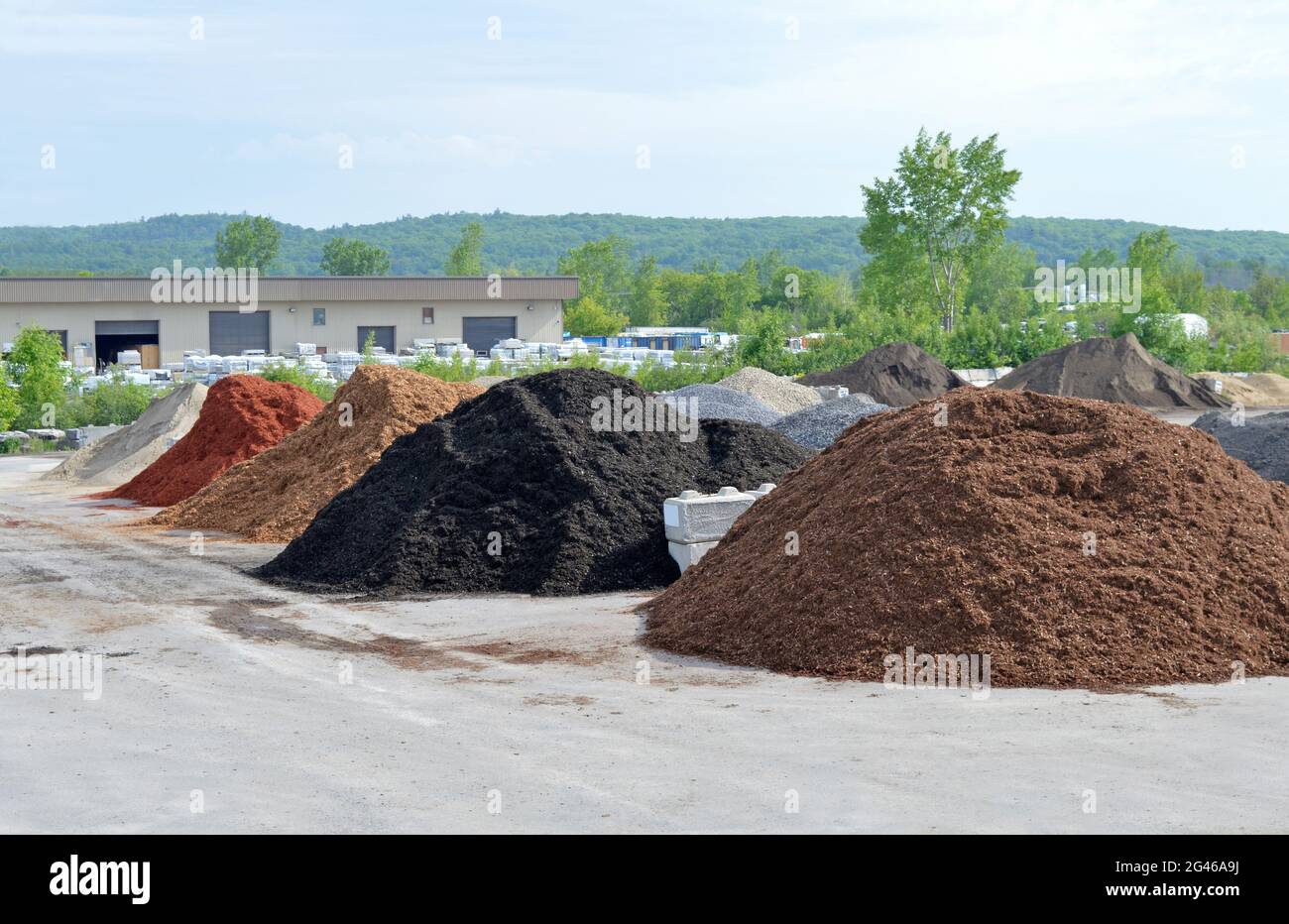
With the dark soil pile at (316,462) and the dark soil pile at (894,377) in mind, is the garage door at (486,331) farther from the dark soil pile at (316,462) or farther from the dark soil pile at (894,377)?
the dark soil pile at (316,462)

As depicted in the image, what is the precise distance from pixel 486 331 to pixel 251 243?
299 feet

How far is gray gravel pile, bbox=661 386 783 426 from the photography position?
93.1 ft

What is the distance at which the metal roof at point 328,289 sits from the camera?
59.5 m

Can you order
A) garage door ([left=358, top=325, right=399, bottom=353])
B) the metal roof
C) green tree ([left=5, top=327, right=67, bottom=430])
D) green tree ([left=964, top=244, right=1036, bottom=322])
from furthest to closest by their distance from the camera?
green tree ([left=964, top=244, right=1036, bottom=322])
garage door ([left=358, top=325, right=399, bottom=353])
the metal roof
green tree ([left=5, top=327, right=67, bottom=430])

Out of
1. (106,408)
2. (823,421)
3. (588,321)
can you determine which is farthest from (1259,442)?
(588,321)

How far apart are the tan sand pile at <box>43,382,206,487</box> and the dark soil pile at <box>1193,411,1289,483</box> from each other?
20564mm

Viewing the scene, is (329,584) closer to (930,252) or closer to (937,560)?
(937,560)

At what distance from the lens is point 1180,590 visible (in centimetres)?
1088

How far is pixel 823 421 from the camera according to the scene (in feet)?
85.2

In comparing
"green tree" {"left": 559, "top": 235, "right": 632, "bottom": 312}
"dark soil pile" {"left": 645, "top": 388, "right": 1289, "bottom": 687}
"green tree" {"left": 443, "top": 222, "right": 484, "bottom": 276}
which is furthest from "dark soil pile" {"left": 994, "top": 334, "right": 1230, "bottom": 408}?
"green tree" {"left": 443, "top": 222, "right": 484, "bottom": 276}

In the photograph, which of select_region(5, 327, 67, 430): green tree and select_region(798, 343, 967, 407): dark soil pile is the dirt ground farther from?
select_region(798, 343, 967, 407): dark soil pile

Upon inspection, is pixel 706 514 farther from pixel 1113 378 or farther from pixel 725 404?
pixel 1113 378

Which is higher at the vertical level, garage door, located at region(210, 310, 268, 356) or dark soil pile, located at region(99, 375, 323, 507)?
garage door, located at region(210, 310, 268, 356)

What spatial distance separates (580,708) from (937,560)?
3.22 metres
